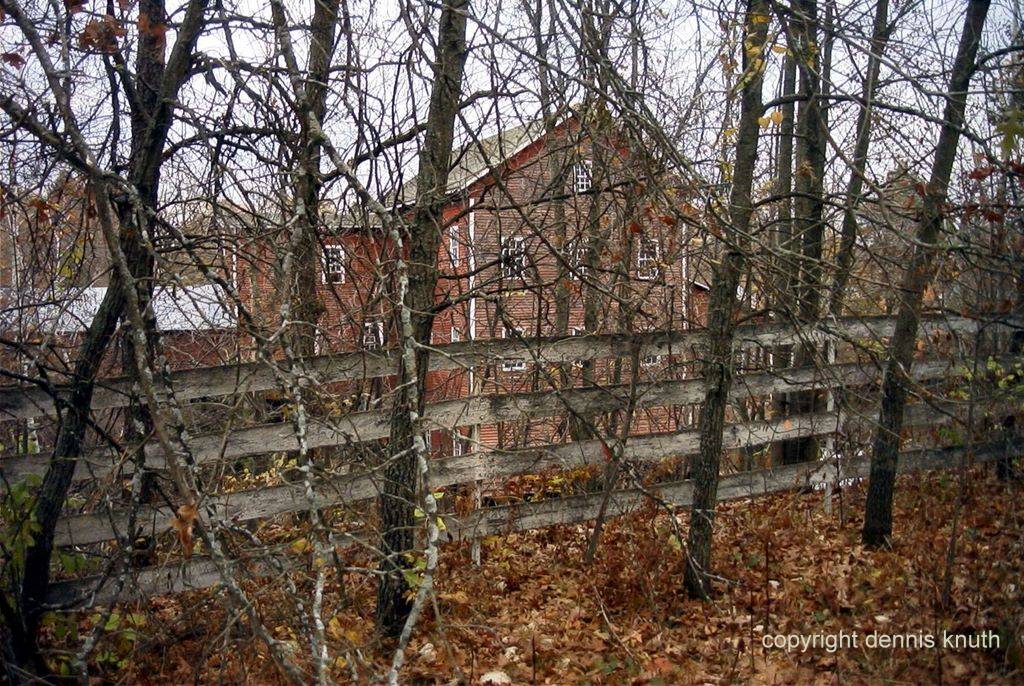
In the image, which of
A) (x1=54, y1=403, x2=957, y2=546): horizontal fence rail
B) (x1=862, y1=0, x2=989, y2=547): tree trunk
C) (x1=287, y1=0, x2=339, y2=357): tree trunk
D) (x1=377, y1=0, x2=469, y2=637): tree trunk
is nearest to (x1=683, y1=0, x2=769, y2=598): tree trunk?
(x1=54, y1=403, x2=957, y2=546): horizontal fence rail

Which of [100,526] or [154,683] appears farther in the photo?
[100,526]

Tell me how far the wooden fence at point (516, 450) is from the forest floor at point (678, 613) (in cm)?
28

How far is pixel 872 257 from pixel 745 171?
1736 mm

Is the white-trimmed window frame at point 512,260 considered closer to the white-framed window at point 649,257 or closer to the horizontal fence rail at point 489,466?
the white-framed window at point 649,257

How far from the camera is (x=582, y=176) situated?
561cm

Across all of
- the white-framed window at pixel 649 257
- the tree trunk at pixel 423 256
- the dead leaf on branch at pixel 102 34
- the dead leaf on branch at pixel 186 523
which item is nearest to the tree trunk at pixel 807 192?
the white-framed window at pixel 649 257

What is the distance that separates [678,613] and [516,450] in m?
1.48

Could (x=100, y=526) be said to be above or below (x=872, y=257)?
below

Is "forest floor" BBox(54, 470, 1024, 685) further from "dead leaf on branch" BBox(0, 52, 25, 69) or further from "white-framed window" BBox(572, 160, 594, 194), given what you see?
"dead leaf on branch" BBox(0, 52, 25, 69)

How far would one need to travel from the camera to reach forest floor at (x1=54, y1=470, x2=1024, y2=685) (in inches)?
174

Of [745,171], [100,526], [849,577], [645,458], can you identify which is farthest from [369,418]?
[849,577]

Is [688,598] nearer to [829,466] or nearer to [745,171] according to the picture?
[829,466]

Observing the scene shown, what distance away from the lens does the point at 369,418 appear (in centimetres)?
560

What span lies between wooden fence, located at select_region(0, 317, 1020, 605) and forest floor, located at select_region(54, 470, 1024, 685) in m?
0.28
